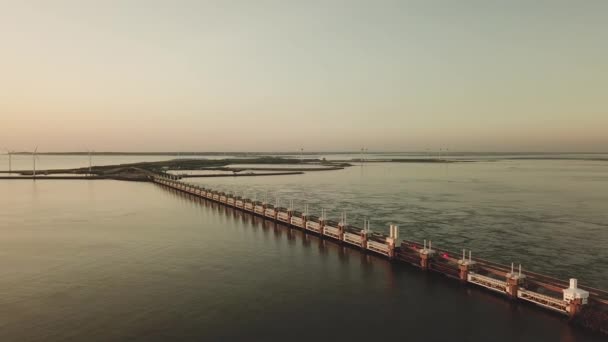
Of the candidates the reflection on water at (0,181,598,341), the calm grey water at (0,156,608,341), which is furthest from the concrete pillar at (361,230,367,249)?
the calm grey water at (0,156,608,341)

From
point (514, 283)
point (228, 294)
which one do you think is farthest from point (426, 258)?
point (228, 294)

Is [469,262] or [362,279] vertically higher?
[469,262]

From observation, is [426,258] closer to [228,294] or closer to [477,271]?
[477,271]

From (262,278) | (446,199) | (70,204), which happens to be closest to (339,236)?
(262,278)

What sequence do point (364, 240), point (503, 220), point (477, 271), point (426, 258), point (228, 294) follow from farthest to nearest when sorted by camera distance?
point (503, 220)
point (364, 240)
point (426, 258)
point (477, 271)
point (228, 294)

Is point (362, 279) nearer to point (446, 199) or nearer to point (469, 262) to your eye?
point (469, 262)

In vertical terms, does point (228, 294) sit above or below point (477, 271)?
below

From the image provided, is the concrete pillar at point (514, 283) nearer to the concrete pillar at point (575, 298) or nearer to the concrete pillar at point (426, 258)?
the concrete pillar at point (575, 298)

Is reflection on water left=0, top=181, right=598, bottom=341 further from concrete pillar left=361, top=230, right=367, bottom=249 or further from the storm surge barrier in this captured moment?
concrete pillar left=361, top=230, right=367, bottom=249
